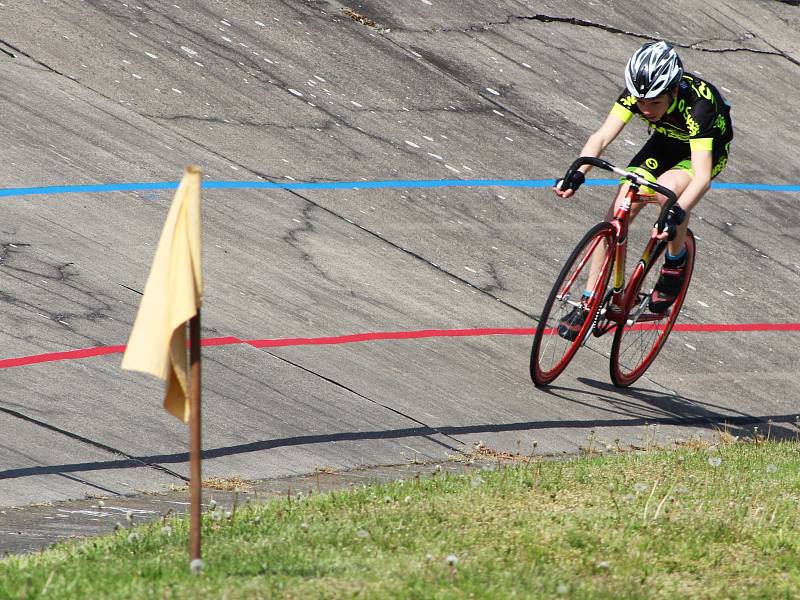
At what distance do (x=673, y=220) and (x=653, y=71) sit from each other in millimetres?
870

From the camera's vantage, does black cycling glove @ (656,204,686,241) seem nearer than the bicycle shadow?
Yes

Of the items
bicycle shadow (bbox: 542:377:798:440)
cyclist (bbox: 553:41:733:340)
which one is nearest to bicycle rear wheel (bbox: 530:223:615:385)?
cyclist (bbox: 553:41:733:340)

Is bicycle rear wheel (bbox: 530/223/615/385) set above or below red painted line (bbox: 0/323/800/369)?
above

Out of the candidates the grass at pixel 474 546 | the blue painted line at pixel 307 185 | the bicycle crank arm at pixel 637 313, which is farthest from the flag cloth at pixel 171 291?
the blue painted line at pixel 307 185

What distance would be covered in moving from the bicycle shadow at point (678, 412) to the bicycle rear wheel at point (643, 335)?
129 mm

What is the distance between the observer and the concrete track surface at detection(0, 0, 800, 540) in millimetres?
6918

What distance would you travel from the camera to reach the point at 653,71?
7.57 m

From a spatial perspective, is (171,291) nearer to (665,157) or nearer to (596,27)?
(665,157)

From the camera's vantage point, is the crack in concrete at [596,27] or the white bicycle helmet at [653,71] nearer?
the white bicycle helmet at [653,71]

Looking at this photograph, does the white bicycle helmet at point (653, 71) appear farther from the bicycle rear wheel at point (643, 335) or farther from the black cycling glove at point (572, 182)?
the bicycle rear wheel at point (643, 335)

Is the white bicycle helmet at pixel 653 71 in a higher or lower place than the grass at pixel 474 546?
higher

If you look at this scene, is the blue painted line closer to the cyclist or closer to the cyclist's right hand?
the cyclist

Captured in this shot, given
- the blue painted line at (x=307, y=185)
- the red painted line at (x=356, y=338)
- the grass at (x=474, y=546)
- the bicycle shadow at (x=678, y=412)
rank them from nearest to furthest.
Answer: the grass at (x=474, y=546)
the red painted line at (x=356, y=338)
the bicycle shadow at (x=678, y=412)
the blue painted line at (x=307, y=185)

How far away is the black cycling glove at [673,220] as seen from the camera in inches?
298
